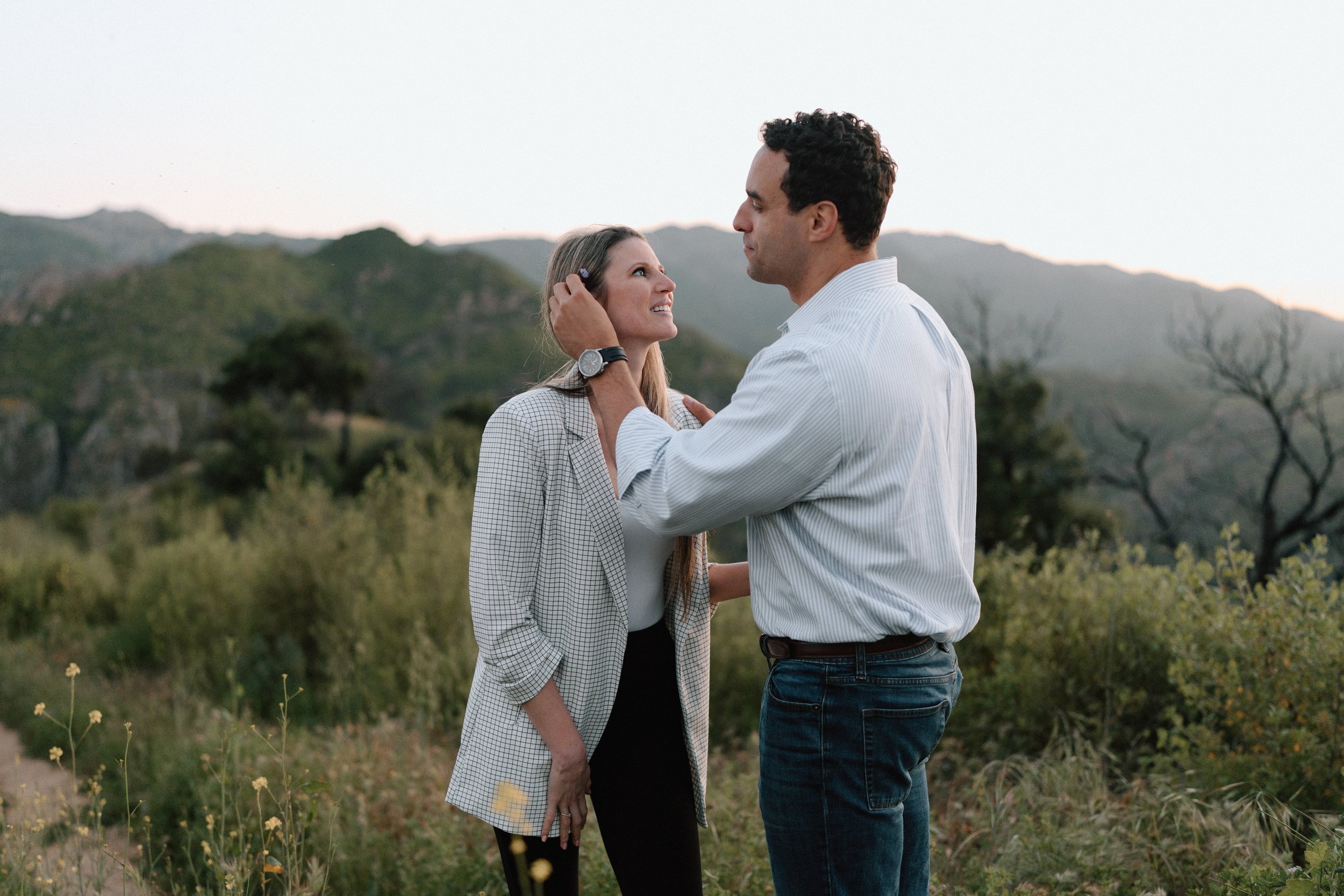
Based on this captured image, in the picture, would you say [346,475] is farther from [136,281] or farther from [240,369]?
[136,281]

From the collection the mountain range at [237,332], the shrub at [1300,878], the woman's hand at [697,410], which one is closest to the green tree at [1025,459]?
the mountain range at [237,332]

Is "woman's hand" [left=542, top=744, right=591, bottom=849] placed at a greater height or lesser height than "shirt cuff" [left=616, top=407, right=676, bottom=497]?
lesser

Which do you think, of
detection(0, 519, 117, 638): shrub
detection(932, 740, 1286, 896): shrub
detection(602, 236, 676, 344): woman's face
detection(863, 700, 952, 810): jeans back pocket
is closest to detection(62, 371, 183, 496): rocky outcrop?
detection(0, 519, 117, 638): shrub

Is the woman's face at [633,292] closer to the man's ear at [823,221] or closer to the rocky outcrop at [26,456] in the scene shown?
the man's ear at [823,221]

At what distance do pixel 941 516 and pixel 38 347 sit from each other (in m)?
62.5

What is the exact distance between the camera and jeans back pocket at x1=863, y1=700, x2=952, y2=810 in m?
1.64

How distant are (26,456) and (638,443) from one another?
172 ft

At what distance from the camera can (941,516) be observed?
1685mm

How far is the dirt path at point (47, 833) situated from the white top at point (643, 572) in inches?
53.1

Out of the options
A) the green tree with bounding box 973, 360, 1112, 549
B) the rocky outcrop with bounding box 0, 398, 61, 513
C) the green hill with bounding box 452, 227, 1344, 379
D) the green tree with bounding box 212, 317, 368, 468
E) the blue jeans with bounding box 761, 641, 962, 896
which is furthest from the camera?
the green hill with bounding box 452, 227, 1344, 379

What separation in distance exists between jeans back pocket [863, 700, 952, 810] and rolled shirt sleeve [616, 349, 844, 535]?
44 cm

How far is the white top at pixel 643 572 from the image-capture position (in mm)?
2055

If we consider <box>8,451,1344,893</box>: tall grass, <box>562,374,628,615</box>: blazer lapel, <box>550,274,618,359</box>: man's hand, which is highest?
<box>550,274,618,359</box>: man's hand

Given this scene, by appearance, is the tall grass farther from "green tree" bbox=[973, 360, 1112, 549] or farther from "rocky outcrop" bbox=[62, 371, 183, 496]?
"rocky outcrop" bbox=[62, 371, 183, 496]
